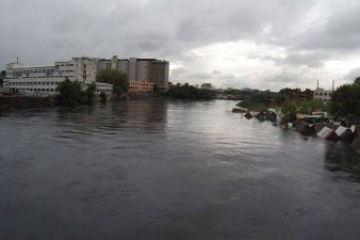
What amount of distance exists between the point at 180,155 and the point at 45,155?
6262mm

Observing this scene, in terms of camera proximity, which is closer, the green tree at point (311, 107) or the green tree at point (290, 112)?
the green tree at point (290, 112)

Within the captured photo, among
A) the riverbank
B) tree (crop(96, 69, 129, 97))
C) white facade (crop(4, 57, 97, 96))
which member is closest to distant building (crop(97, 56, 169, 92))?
tree (crop(96, 69, 129, 97))

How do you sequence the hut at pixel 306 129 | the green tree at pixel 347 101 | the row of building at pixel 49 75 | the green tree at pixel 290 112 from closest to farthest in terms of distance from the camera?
the hut at pixel 306 129 < the green tree at pixel 347 101 < the green tree at pixel 290 112 < the row of building at pixel 49 75

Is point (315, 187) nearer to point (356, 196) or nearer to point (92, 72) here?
point (356, 196)

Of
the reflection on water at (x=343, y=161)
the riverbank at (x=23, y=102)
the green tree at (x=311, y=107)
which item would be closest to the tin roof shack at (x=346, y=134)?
the reflection on water at (x=343, y=161)

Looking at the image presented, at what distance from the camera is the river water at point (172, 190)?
10.2 metres

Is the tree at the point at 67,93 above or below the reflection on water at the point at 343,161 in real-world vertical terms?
above

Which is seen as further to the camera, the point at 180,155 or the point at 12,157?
the point at 180,155

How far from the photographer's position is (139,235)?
383 inches

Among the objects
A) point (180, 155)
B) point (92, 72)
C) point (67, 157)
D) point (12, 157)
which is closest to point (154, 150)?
point (180, 155)

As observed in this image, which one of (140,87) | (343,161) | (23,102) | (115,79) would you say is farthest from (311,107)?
(140,87)

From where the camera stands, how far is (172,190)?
13414 mm

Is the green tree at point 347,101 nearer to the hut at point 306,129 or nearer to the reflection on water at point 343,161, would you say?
the hut at point 306,129

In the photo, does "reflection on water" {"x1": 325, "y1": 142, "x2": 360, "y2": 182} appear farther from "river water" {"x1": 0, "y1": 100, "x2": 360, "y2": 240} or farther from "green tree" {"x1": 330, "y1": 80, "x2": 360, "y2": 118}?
"green tree" {"x1": 330, "y1": 80, "x2": 360, "y2": 118}
